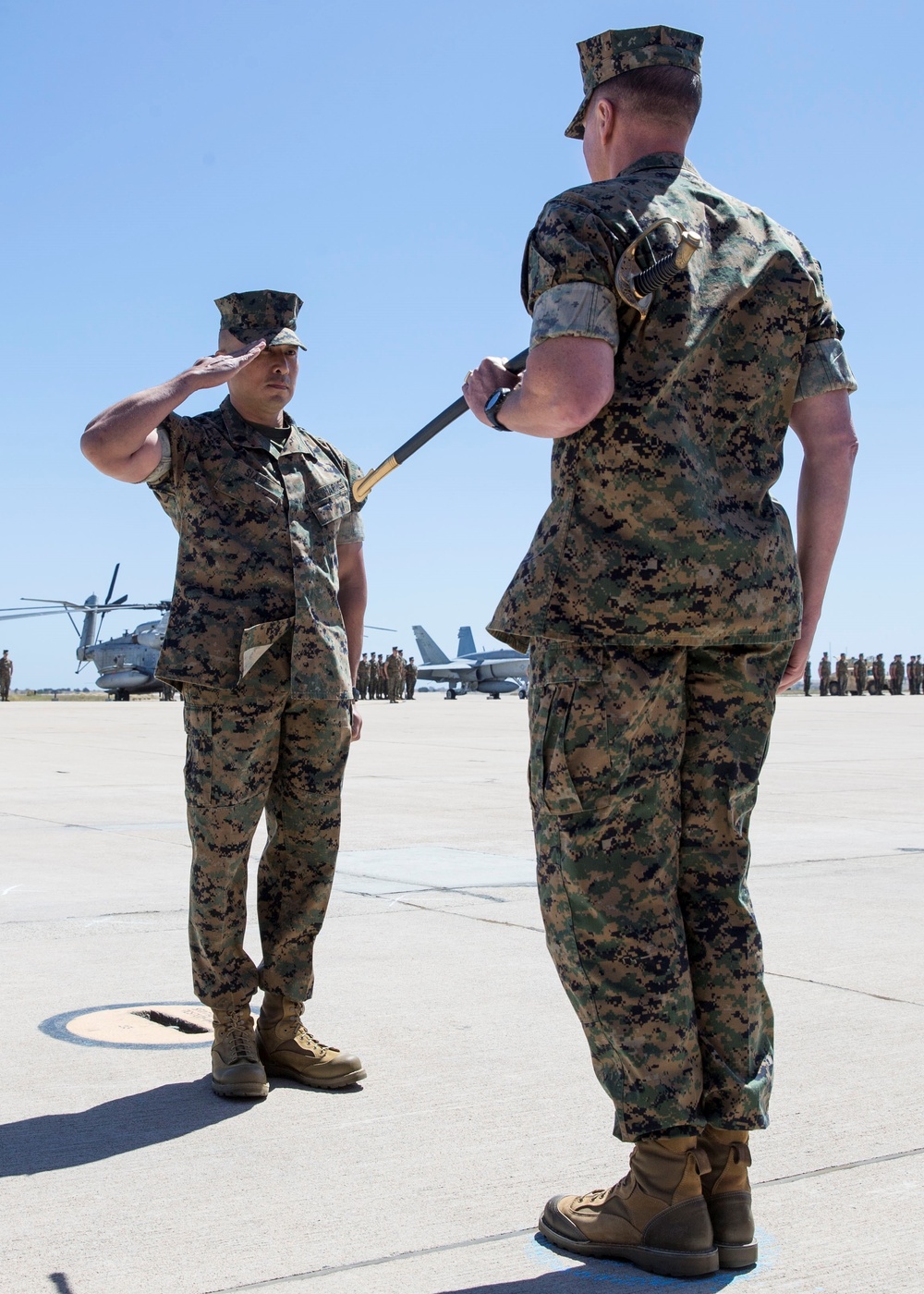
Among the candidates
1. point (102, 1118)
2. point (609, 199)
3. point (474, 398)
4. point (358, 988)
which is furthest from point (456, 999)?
point (609, 199)

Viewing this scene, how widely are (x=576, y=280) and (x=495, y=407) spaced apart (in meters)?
0.29

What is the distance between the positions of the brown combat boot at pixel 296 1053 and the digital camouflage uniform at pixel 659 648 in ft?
3.68

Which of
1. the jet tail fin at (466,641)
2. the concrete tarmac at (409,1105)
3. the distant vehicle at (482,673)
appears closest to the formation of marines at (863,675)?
the distant vehicle at (482,673)

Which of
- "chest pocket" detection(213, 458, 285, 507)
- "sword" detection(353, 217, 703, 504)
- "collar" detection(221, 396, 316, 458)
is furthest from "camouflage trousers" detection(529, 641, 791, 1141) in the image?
"collar" detection(221, 396, 316, 458)

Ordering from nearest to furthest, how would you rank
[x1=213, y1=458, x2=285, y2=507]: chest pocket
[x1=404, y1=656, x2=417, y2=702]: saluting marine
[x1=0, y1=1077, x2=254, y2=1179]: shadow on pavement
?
[x1=0, y1=1077, x2=254, y2=1179]: shadow on pavement
[x1=213, y1=458, x2=285, y2=507]: chest pocket
[x1=404, y1=656, x2=417, y2=702]: saluting marine

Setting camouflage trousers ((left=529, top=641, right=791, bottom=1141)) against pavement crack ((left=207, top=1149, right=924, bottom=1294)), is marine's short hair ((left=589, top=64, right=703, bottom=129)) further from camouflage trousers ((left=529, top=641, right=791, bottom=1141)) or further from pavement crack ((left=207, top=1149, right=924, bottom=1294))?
pavement crack ((left=207, top=1149, right=924, bottom=1294))

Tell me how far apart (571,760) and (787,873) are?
4413mm

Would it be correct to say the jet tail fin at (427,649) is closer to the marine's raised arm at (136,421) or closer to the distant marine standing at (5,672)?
the distant marine standing at (5,672)

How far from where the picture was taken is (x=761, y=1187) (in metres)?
2.62

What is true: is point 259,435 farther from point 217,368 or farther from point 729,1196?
point 729,1196

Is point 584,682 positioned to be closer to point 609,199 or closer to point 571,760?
point 571,760

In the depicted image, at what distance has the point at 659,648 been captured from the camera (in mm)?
2352

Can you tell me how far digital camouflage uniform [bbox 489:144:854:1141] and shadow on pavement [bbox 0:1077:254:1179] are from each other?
3.74 feet

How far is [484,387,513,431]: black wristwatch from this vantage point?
7.95 ft
